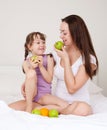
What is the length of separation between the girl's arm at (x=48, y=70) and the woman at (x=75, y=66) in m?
0.06

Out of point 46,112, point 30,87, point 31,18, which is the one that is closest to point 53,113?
point 46,112

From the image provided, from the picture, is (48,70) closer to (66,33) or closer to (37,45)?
(37,45)

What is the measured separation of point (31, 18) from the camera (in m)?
3.25

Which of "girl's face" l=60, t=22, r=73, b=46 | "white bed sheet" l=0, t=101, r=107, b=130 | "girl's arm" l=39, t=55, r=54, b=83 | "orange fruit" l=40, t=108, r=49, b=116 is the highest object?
"girl's face" l=60, t=22, r=73, b=46

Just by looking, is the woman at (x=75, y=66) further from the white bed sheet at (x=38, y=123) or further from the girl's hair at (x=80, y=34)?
the white bed sheet at (x=38, y=123)

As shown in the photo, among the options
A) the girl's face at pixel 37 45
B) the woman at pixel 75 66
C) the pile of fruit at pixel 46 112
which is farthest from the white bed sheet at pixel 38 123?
the girl's face at pixel 37 45

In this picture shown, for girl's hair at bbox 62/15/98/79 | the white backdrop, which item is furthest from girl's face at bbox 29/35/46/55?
the white backdrop

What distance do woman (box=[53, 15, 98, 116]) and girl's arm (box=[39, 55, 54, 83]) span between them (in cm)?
6

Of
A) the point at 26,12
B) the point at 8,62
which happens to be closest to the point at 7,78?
the point at 8,62

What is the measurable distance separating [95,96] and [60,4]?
1.14 metres

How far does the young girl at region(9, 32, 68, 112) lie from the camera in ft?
6.62

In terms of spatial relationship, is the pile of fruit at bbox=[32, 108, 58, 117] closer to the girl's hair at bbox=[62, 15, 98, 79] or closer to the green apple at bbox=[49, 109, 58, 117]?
the green apple at bbox=[49, 109, 58, 117]

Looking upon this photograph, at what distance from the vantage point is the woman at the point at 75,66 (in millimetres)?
1901

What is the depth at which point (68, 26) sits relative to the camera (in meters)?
2.03
